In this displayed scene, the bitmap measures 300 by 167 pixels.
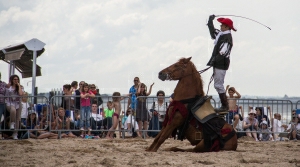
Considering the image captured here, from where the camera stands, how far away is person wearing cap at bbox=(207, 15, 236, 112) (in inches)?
412

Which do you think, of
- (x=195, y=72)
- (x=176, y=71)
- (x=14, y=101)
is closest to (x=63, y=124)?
(x=14, y=101)

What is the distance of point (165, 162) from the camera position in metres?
8.33

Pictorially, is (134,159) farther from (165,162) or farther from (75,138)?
(75,138)

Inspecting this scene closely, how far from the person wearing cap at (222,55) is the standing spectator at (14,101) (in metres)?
6.03

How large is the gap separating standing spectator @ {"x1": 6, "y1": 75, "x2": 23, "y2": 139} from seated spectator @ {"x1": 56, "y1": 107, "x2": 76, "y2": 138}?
1.05 metres

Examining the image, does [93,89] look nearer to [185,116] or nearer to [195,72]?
[195,72]

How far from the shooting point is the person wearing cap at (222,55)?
34.3ft

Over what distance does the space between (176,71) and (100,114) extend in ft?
18.9

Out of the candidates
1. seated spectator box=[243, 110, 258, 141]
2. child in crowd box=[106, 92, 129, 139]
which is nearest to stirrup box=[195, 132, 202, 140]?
child in crowd box=[106, 92, 129, 139]

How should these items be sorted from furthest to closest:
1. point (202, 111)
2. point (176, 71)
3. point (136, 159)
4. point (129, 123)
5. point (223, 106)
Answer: point (129, 123) → point (223, 106) → point (176, 71) → point (202, 111) → point (136, 159)

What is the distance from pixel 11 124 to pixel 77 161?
6771 mm

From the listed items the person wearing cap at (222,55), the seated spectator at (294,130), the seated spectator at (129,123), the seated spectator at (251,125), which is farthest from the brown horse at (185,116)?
the seated spectator at (294,130)

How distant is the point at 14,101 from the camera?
14680 mm

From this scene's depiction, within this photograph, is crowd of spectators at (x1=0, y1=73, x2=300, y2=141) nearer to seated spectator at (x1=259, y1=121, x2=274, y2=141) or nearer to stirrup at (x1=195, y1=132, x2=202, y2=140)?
seated spectator at (x1=259, y1=121, x2=274, y2=141)
